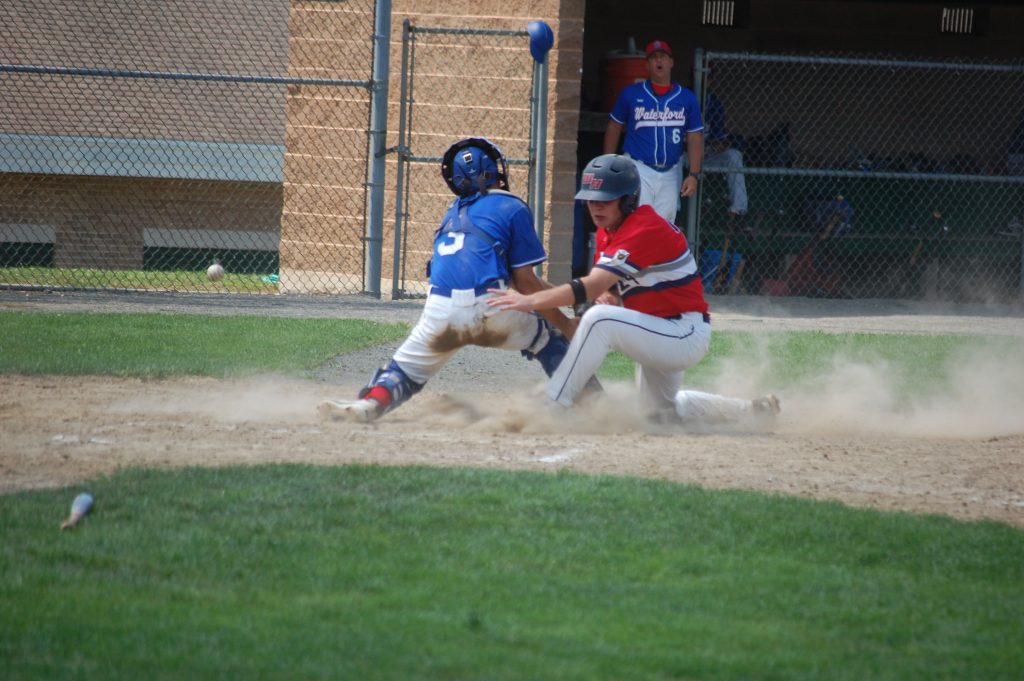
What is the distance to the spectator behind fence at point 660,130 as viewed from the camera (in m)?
12.0

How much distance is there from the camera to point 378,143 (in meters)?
12.9

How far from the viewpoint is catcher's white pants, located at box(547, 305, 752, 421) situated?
6.89 m

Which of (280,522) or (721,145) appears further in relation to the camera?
(721,145)

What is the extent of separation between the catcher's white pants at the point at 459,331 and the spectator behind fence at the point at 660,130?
16.8 ft

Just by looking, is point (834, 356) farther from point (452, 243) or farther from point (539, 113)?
point (452, 243)

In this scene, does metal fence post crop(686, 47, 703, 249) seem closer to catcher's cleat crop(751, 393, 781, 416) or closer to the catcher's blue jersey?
the catcher's blue jersey

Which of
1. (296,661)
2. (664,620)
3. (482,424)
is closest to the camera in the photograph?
(296,661)

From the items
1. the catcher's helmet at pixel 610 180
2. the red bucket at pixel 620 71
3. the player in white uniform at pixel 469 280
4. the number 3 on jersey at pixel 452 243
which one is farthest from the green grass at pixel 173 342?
the red bucket at pixel 620 71

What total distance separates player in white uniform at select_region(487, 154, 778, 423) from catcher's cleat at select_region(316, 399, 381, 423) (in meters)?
0.85

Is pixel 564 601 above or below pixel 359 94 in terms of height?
below

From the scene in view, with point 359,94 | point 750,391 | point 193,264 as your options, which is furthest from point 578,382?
point 193,264

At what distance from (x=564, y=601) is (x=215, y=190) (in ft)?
63.2

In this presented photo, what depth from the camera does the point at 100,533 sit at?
471 centimetres

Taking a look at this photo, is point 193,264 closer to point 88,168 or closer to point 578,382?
point 88,168
